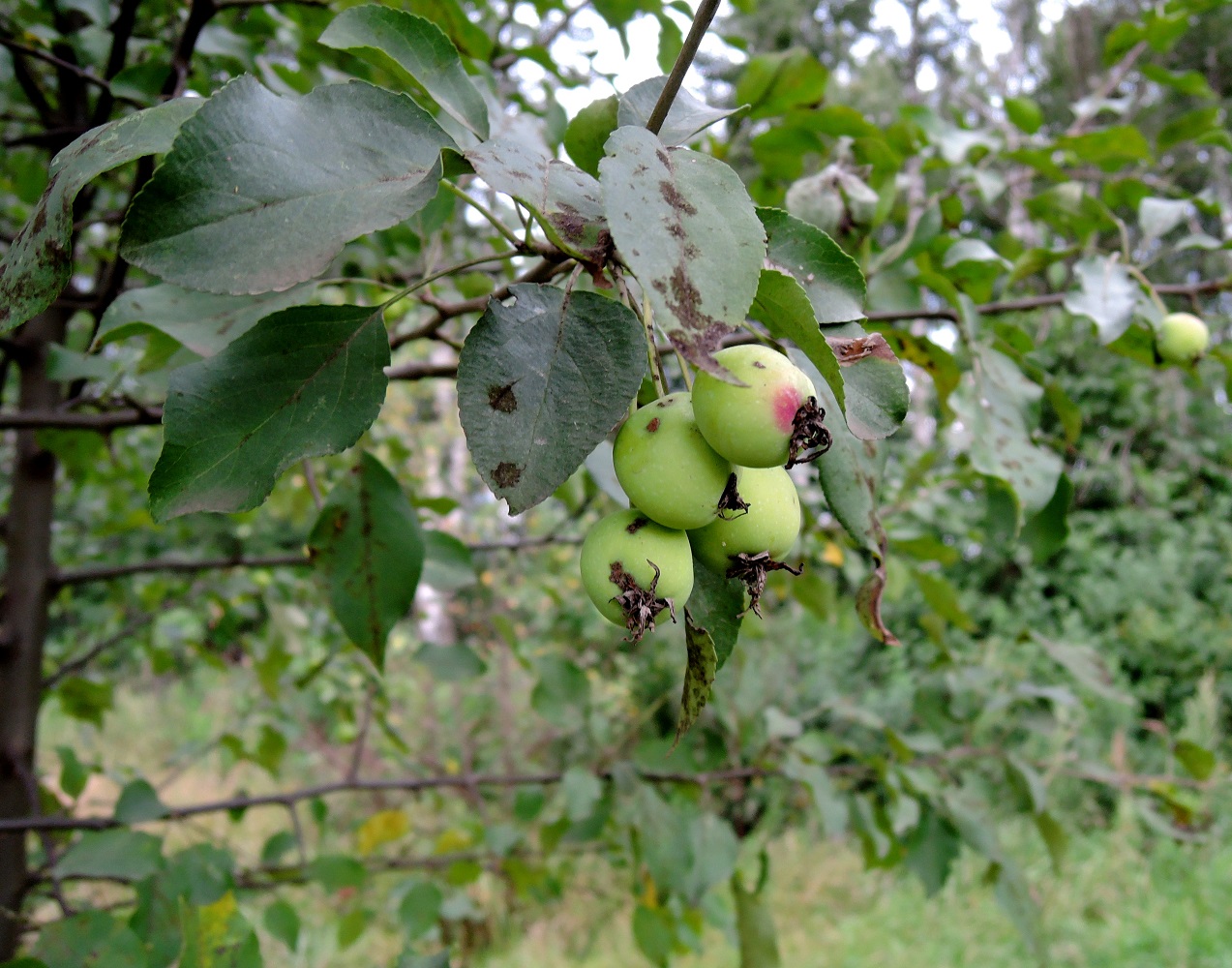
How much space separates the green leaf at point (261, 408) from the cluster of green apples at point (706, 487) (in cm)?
14

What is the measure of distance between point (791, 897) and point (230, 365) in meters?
3.71

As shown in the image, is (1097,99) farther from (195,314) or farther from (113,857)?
(113,857)

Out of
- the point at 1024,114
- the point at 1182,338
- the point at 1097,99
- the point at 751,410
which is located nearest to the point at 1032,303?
the point at 1182,338

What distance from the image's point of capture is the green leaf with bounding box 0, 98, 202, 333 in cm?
34

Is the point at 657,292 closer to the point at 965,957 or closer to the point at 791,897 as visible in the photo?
the point at 965,957

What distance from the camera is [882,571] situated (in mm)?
510

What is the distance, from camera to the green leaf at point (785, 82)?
0.92 m

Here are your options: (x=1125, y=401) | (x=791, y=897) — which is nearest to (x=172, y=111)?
(x=791, y=897)

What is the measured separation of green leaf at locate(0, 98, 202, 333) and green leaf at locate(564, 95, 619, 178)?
207mm

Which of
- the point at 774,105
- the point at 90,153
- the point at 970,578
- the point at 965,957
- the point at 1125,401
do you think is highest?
the point at 90,153

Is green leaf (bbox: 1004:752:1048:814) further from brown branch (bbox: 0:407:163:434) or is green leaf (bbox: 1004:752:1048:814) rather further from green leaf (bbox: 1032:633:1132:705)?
brown branch (bbox: 0:407:163:434)

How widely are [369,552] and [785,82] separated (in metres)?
0.69

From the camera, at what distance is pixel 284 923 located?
1.18m

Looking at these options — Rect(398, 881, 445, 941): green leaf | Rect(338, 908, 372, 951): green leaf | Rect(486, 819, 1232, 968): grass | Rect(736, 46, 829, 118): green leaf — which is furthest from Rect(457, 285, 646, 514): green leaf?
Rect(486, 819, 1232, 968): grass
